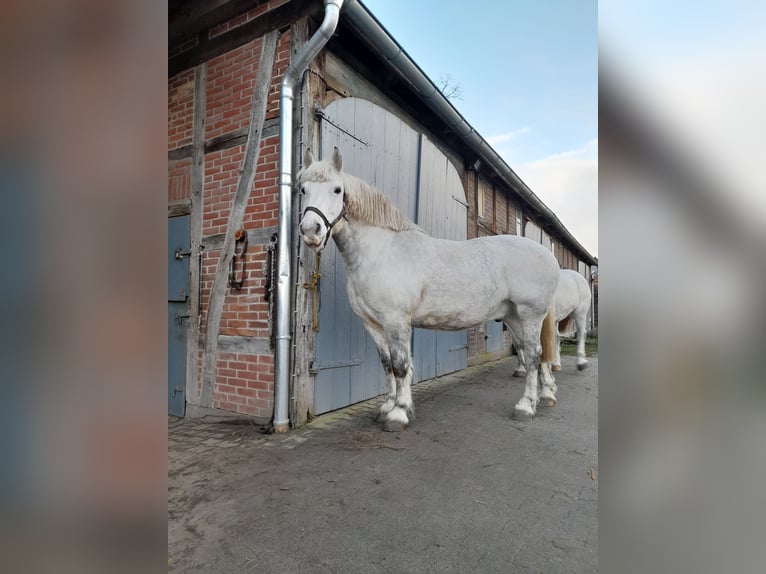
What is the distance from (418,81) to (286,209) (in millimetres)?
2077

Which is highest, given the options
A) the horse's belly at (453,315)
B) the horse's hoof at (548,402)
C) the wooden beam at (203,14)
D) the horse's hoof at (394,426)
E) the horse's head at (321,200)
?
the wooden beam at (203,14)

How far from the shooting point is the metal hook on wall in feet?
10.4

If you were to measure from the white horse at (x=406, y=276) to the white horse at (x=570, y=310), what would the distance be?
1944mm

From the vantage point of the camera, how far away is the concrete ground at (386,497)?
1.38 metres

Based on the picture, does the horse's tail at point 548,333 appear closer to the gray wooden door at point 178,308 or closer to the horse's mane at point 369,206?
the horse's mane at point 369,206

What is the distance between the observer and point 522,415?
303cm

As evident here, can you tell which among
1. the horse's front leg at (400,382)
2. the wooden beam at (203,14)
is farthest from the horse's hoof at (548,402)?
the wooden beam at (203,14)

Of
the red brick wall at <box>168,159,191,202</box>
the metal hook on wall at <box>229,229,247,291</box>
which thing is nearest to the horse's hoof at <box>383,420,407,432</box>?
the metal hook on wall at <box>229,229,247,291</box>

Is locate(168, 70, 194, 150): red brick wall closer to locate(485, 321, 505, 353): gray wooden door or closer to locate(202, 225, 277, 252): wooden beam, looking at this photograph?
locate(202, 225, 277, 252): wooden beam

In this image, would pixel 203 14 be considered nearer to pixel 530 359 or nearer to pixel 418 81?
pixel 418 81

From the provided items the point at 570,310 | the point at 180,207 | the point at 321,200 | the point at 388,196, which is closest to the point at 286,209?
the point at 321,200
